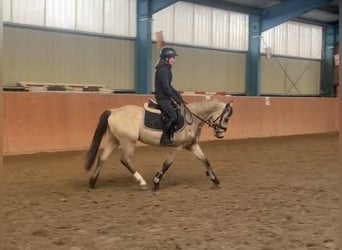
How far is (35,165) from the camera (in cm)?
888

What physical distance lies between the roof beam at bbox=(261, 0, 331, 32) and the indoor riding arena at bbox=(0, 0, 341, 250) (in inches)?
1.8

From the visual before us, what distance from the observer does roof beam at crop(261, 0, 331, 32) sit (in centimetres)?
1969

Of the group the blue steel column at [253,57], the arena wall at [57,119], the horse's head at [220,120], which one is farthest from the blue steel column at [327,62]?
the horse's head at [220,120]

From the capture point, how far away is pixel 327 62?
82.7ft

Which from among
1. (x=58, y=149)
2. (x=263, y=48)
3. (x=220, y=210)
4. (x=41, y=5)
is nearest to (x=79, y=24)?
(x=41, y=5)

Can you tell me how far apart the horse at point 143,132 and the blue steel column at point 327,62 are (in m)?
19.5

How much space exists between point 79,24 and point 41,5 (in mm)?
1412

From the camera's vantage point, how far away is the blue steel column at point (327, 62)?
25141mm

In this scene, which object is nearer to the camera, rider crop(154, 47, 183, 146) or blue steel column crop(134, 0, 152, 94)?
rider crop(154, 47, 183, 146)

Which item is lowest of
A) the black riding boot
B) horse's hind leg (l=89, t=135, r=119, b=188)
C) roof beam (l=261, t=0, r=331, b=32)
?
horse's hind leg (l=89, t=135, r=119, b=188)

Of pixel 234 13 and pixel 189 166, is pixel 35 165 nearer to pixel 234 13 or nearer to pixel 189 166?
pixel 189 166

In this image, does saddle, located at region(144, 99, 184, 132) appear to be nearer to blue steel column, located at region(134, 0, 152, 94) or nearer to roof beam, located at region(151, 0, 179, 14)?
blue steel column, located at region(134, 0, 152, 94)

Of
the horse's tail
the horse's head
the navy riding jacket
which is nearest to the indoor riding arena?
the horse's head

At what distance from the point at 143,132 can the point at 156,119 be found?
0.23 metres
